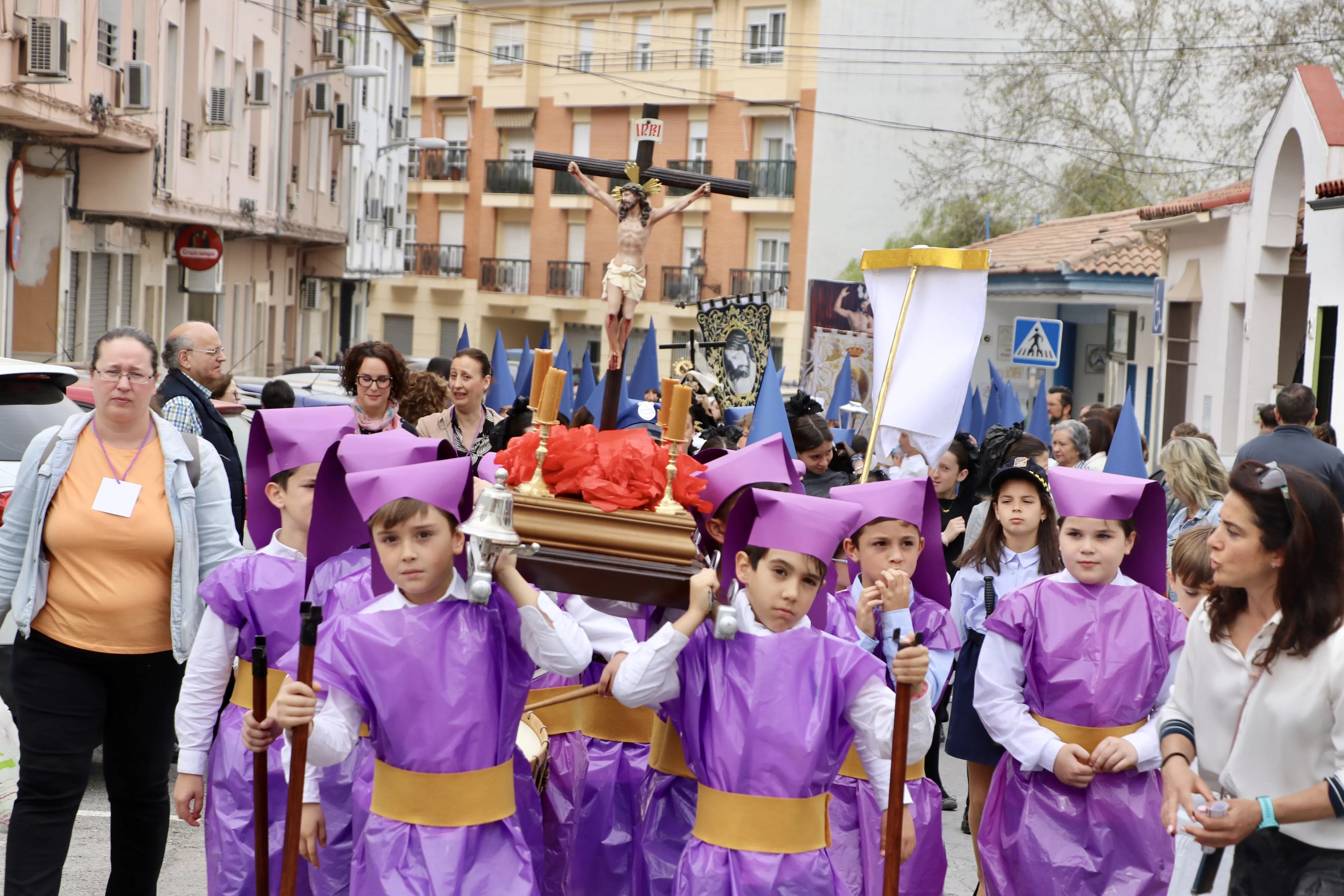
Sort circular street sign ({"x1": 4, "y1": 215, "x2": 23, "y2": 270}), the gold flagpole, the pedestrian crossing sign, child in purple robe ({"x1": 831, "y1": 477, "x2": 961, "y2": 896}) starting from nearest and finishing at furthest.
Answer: child in purple robe ({"x1": 831, "y1": 477, "x2": 961, "y2": 896}), the gold flagpole, the pedestrian crossing sign, circular street sign ({"x1": 4, "y1": 215, "x2": 23, "y2": 270})

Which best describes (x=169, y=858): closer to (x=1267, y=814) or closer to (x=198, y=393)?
(x=198, y=393)

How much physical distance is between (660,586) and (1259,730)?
60.2 inches

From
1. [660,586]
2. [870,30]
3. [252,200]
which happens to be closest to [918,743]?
[660,586]

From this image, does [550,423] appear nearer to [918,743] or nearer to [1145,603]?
[918,743]

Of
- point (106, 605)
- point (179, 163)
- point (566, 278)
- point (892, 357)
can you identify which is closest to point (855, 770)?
point (892, 357)

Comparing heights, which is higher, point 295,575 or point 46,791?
point 295,575

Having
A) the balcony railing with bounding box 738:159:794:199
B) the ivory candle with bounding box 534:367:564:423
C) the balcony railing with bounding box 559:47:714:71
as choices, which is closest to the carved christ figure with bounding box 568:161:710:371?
the ivory candle with bounding box 534:367:564:423

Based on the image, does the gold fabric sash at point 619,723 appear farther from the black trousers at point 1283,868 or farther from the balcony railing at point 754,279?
the balcony railing at point 754,279

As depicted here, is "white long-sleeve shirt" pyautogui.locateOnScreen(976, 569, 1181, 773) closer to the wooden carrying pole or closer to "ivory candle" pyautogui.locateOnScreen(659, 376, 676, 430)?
"ivory candle" pyautogui.locateOnScreen(659, 376, 676, 430)

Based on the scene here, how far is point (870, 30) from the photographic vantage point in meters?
40.5

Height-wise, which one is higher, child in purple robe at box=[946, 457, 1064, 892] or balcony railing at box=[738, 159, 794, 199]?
balcony railing at box=[738, 159, 794, 199]

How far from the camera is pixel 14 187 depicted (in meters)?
16.8

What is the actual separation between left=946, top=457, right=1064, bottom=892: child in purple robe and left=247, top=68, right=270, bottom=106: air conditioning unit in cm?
2365

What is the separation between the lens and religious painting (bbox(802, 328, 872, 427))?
1473cm
